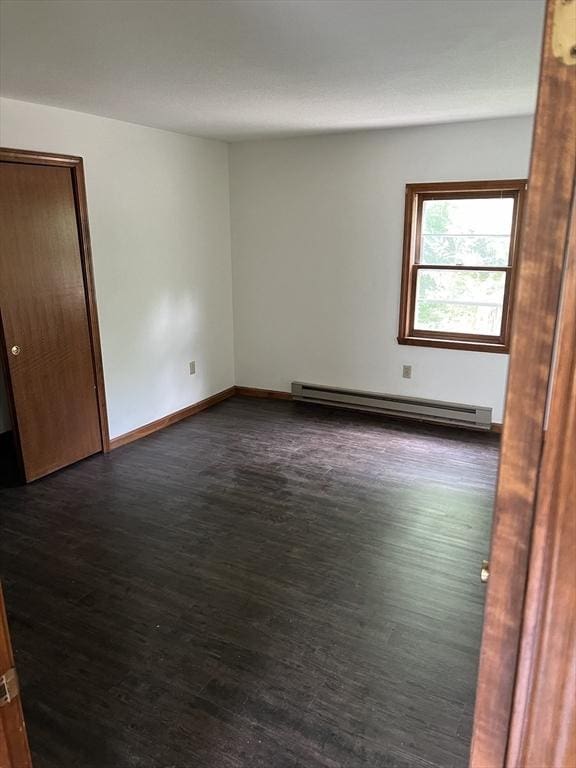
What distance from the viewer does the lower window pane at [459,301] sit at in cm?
436

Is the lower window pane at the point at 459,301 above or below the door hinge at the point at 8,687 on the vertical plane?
above

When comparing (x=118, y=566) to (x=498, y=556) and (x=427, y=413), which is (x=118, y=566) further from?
(x=427, y=413)

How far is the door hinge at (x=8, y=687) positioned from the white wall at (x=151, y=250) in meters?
3.23

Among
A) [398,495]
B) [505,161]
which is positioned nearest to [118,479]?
[398,495]

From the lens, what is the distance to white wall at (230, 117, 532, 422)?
4293 millimetres

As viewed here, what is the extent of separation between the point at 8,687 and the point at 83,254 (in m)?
3.31

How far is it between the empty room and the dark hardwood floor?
2 cm

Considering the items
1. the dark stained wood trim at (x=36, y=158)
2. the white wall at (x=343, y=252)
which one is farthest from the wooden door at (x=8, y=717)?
the white wall at (x=343, y=252)

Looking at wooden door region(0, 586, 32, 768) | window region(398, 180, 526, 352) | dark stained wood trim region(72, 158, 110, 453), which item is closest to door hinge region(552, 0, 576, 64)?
wooden door region(0, 586, 32, 768)

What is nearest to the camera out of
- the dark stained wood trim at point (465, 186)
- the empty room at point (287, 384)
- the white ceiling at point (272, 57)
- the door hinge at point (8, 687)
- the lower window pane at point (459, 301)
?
the empty room at point (287, 384)

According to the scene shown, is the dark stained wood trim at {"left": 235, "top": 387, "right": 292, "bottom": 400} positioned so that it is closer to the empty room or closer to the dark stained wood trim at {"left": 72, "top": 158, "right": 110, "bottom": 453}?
the empty room

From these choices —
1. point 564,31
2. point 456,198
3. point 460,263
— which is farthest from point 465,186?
point 564,31

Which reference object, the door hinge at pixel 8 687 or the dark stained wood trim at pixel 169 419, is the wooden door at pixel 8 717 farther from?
the dark stained wood trim at pixel 169 419

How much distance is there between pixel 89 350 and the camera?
3.91m
